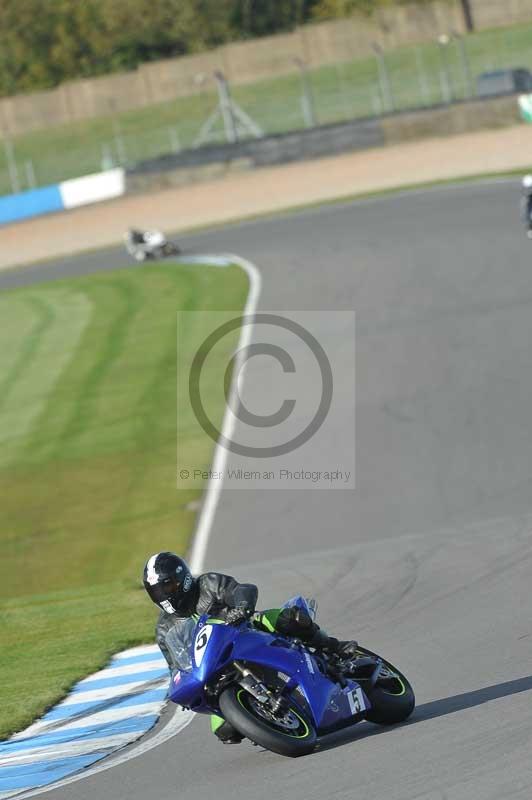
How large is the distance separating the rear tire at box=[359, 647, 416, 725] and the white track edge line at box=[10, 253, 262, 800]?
4.62 ft

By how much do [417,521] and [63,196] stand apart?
34821 millimetres

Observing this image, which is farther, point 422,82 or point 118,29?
point 118,29

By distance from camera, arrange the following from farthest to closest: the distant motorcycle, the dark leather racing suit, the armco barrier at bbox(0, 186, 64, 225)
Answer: the armco barrier at bbox(0, 186, 64, 225), the distant motorcycle, the dark leather racing suit

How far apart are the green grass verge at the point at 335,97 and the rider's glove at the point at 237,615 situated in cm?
3760

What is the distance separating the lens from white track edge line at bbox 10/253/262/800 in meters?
7.55

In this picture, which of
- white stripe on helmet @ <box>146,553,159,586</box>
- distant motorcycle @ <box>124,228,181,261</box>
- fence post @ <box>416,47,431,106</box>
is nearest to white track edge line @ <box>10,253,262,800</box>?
distant motorcycle @ <box>124,228,181,261</box>

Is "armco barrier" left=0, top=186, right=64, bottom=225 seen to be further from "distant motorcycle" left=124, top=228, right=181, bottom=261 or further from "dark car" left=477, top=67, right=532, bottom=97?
"dark car" left=477, top=67, right=532, bottom=97

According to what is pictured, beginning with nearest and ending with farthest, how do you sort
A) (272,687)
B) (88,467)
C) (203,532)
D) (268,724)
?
(268,724)
(272,687)
(203,532)
(88,467)

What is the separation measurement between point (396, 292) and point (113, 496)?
328 inches

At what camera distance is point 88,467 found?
20.2 m

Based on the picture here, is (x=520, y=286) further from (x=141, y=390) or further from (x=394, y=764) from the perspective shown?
(x=394, y=764)

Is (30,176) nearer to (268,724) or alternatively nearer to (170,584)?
(170,584)

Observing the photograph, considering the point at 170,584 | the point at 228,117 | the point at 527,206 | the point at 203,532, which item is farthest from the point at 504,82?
the point at 170,584

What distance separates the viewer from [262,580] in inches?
525
